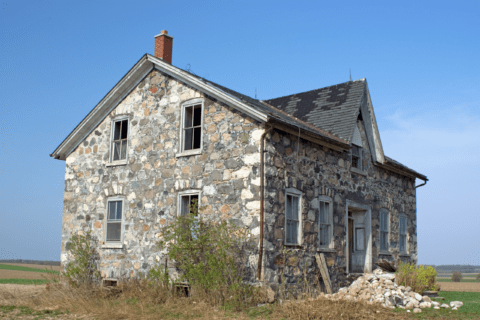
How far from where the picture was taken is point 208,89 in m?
13.7

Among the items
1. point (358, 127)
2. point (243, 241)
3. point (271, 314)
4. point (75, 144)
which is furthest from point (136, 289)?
point (358, 127)

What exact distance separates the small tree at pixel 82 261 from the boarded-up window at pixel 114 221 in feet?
2.52

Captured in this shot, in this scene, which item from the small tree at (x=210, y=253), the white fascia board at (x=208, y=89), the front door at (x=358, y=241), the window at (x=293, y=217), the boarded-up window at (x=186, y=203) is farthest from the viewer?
the front door at (x=358, y=241)

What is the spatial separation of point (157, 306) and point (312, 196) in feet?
17.2

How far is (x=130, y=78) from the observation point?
52.1 feet

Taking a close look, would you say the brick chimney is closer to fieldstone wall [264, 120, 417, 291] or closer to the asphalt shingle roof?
the asphalt shingle roof

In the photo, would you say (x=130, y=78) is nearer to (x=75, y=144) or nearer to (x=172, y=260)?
(x=75, y=144)

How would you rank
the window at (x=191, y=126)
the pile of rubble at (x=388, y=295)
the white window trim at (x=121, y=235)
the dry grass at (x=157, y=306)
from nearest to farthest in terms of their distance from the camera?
the dry grass at (x=157, y=306), the pile of rubble at (x=388, y=295), the window at (x=191, y=126), the white window trim at (x=121, y=235)

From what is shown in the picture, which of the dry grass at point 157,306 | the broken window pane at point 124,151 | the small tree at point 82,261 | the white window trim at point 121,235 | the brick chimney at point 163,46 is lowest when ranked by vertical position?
the dry grass at point 157,306

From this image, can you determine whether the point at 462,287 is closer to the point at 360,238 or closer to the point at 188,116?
the point at 360,238

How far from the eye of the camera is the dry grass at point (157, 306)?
10180 millimetres

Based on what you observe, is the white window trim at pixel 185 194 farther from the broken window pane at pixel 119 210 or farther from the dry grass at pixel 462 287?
the dry grass at pixel 462 287

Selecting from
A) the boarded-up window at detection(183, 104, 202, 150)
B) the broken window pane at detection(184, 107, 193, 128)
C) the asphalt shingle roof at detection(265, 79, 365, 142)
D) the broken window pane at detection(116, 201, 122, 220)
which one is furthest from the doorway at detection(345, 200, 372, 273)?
the broken window pane at detection(116, 201, 122, 220)

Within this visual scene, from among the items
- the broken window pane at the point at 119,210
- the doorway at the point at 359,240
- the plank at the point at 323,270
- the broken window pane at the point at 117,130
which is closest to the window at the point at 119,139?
the broken window pane at the point at 117,130
